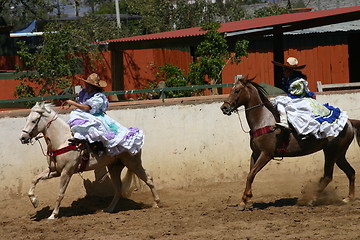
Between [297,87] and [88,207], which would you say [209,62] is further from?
[88,207]

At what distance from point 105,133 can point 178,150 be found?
2.34 meters

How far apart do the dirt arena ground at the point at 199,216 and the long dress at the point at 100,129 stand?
1.04 m

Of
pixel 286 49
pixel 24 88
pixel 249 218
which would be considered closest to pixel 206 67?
pixel 24 88

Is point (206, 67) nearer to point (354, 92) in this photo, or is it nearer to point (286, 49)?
point (354, 92)

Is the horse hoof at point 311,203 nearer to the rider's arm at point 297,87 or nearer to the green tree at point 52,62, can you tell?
the rider's arm at point 297,87

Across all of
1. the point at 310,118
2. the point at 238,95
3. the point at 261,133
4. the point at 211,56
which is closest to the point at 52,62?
the point at 211,56

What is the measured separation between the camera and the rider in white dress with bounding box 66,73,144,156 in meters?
8.97

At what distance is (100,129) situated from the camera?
905 cm

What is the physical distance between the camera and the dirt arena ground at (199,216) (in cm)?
757

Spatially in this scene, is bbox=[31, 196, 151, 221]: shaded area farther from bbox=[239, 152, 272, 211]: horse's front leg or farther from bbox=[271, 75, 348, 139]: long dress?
bbox=[271, 75, 348, 139]: long dress

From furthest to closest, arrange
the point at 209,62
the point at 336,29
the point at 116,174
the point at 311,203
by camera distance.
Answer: the point at 336,29 < the point at 209,62 < the point at 116,174 < the point at 311,203

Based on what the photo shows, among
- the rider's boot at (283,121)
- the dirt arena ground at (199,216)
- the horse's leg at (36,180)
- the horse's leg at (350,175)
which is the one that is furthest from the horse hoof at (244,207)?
the horse's leg at (36,180)

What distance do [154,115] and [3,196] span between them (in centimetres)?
292

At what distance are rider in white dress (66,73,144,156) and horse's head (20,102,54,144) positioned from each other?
38cm
